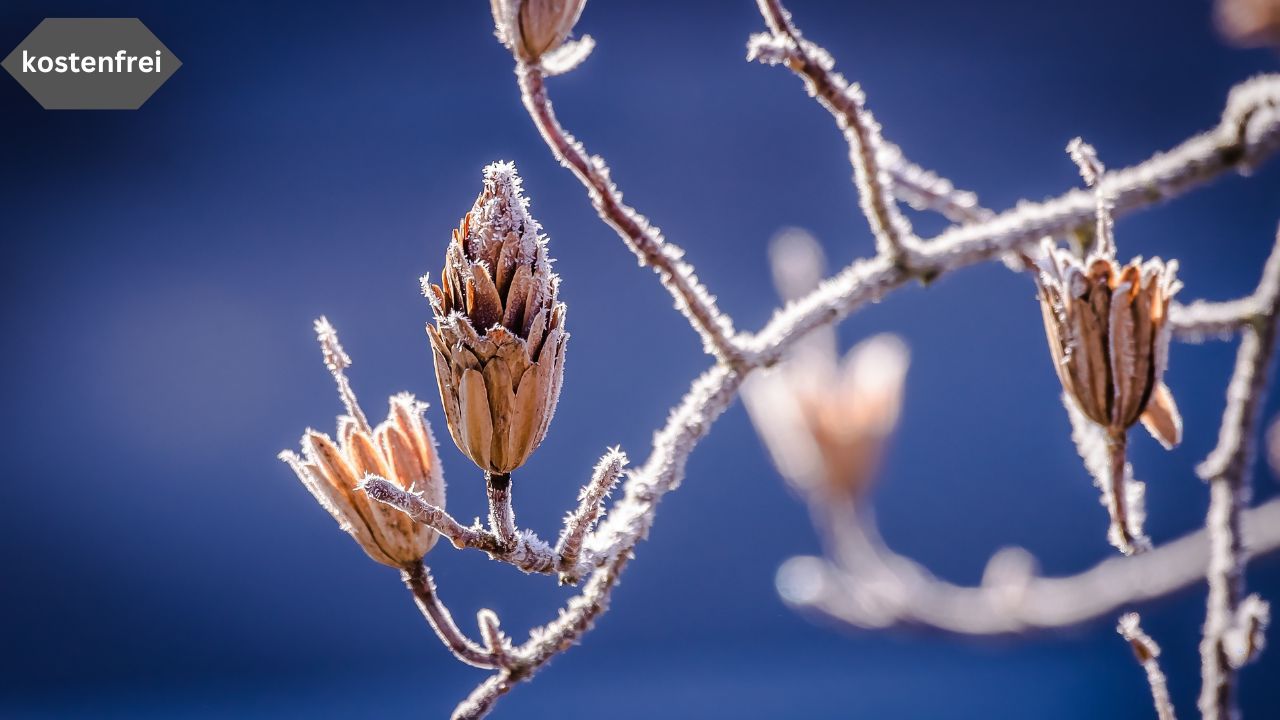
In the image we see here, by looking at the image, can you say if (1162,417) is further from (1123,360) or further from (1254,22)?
(1254,22)

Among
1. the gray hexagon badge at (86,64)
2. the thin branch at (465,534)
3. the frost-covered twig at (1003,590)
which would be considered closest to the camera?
the thin branch at (465,534)

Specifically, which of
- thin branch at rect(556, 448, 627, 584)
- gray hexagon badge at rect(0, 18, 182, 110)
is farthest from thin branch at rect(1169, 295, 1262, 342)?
gray hexagon badge at rect(0, 18, 182, 110)

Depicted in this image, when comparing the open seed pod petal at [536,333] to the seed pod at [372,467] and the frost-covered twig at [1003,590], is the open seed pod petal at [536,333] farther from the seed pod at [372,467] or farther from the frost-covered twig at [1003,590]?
the frost-covered twig at [1003,590]

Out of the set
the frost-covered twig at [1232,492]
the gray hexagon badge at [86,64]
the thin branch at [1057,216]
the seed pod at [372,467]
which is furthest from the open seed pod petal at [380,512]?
the gray hexagon badge at [86,64]

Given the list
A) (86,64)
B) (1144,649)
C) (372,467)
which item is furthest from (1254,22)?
(86,64)

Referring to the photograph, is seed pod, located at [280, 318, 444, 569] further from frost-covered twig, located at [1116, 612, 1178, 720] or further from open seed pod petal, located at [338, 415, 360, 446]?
frost-covered twig, located at [1116, 612, 1178, 720]

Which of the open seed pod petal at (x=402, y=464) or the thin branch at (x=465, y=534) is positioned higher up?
the open seed pod petal at (x=402, y=464)
